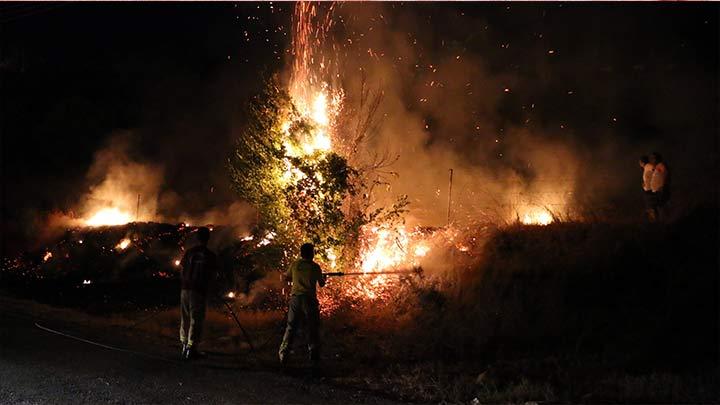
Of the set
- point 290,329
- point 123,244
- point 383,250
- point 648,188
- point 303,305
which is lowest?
point 290,329

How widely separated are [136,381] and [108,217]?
15.6 meters

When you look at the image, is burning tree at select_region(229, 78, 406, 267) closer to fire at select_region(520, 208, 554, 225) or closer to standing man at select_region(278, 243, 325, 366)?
standing man at select_region(278, 243, 325, 366)

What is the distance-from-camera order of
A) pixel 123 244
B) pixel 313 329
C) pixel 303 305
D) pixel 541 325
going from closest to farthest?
pixel 313 329
pixel 303 305
pixel 541 325
pixel 123 244

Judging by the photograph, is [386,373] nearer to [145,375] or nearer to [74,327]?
[145,375]

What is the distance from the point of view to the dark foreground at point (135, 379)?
6.32 meters

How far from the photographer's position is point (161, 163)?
2534 cm

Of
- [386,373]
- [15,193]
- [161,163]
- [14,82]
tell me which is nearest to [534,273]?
[386,373]

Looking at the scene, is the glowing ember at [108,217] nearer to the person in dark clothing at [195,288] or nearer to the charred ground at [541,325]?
the charred ground at [541,325]

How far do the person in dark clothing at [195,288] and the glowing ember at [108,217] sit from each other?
13.3 meters

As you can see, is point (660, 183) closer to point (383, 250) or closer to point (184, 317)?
point (383, 250)

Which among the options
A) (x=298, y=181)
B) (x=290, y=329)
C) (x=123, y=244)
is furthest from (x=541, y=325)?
(x=123, y=244)

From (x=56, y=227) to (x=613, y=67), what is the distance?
1871 cm

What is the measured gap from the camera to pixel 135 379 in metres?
6.97

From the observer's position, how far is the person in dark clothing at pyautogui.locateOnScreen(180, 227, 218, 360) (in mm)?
8344
